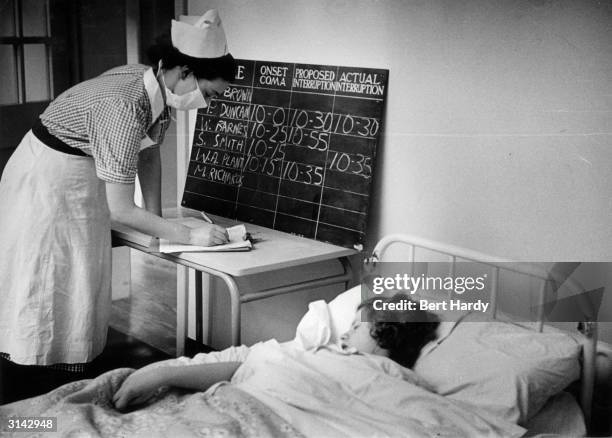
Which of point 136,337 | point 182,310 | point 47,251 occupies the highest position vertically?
point 47,251

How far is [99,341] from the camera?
2.40 meters

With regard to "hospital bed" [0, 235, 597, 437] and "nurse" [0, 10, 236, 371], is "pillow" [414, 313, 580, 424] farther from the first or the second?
"nurse" [0, 10, 236, 371]

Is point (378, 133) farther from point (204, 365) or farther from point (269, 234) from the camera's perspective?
point (204, 365)

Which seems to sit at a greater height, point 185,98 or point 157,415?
point 185,98

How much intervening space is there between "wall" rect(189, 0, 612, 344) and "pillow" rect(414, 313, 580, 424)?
0.81 ft

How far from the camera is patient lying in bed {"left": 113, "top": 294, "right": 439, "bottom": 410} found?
1.79 metres

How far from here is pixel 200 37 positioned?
2.11m

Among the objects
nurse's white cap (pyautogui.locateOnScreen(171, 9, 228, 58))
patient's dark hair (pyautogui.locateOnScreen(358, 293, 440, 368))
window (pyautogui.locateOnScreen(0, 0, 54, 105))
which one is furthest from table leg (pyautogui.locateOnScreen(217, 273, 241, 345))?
window (pyautogui.locateOnScreen(0, 0, 54, 105))

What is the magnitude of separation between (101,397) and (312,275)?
1134 millimetres

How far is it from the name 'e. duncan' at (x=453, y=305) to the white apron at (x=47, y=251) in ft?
3.23

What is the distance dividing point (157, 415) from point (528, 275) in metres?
1.00

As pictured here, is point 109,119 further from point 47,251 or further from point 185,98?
point 47,251

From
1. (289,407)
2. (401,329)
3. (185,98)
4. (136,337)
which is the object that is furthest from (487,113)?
(136,337)

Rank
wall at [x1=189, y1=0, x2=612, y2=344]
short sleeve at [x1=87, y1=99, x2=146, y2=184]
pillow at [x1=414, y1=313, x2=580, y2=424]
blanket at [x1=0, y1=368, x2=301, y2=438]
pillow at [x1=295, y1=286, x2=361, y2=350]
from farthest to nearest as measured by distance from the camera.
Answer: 1. short sleeve at [x1=87, y1=99, x2=146, y2=184]
2. pillow at [x1=295, y1=286, x2=361, y2=350]
3. wall at [x1=189, y1=0, x2=612, y2=344]
4. pillow at [x1=414, y1=313, x2=580, y2=424]
5. blanket at [x1=0, y1=368, x2=301, y2=438]
